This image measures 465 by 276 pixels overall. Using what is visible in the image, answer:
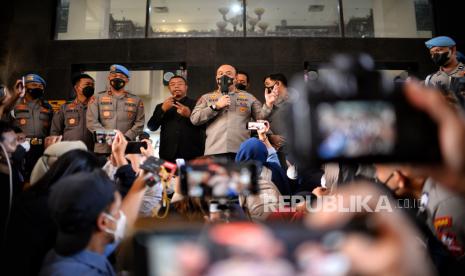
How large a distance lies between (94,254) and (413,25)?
7.57m

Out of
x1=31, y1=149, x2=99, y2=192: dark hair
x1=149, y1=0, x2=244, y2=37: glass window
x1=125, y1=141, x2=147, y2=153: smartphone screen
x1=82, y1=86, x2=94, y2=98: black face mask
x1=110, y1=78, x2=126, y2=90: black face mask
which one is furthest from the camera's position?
x1=149, y1=0, x2=244, y2=37: glass window

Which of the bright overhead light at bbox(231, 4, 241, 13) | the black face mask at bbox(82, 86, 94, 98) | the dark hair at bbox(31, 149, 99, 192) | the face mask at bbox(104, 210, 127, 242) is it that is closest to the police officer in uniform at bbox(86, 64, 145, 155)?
the black face mask at bbox(82, 86, 94, 98)

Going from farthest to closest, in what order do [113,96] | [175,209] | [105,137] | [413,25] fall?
1. [413,25]
2. [113,96]
3. [105,137]
4. [175,209]

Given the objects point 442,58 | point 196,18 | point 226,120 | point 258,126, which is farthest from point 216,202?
point 196,18

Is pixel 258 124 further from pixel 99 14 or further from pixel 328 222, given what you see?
pixel 99 14

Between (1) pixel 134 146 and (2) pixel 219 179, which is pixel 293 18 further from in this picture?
(2) pixel 219 179

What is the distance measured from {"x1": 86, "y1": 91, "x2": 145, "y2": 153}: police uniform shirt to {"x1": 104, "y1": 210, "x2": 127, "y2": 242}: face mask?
3.04 metres

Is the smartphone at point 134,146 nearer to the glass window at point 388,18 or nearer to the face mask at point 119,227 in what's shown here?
the face mask at point 119,227

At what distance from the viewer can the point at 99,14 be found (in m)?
7.79

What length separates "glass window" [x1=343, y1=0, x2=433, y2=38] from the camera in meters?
7.64

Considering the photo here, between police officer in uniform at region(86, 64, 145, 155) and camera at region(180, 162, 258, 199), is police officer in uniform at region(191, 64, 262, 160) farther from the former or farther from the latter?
camera at region(180, 162, 258, 199)

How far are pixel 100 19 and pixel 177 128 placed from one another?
3914 millimetres

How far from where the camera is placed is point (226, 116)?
15.5 feet

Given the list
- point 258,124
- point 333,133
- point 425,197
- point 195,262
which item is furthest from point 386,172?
point 258,124
